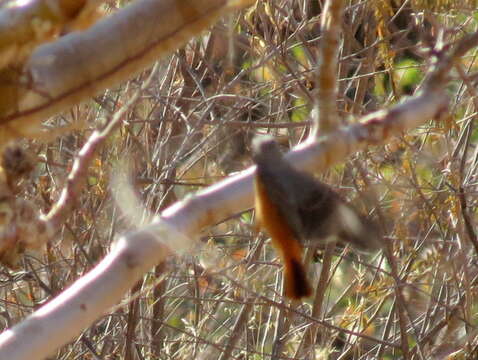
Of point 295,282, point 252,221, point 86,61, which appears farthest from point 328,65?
point 252,221

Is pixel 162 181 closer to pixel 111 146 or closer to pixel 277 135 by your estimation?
pixel 111 146

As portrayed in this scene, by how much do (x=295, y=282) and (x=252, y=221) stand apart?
1.94 metres

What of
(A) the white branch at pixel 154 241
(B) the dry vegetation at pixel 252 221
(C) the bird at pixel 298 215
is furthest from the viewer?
(B) the dry vegetation at pixel 252 221

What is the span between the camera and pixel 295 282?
313cm

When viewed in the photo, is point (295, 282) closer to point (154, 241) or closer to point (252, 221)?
point (154, 241)

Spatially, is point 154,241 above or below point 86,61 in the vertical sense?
below

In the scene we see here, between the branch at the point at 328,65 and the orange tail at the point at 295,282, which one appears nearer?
A: the branch at the point at 328,65

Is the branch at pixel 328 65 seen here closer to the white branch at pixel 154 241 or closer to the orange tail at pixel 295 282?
the white branch at pixel 154 241

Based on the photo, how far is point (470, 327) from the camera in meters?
4.66

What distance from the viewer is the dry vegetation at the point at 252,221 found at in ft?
15.0

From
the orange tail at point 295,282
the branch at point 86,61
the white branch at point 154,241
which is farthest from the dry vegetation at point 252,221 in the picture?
the white branch at point 154,241

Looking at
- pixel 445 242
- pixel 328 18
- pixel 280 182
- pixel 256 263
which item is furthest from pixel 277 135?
pixel 328 18

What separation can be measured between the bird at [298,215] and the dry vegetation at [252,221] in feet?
4.19

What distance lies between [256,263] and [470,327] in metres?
1.13
